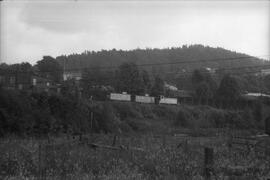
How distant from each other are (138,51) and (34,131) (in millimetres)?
43101

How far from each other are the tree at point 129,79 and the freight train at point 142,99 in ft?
8.36

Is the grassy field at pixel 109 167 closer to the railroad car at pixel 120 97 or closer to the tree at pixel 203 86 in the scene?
the railroad car at pixel 120 97

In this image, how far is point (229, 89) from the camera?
9188 centimetres

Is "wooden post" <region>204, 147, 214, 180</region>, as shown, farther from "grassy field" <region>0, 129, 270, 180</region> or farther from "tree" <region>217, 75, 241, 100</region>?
"tree" <region>217, 75, 241, 100</region>

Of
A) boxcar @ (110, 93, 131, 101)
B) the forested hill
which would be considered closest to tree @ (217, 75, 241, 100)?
the forested hill

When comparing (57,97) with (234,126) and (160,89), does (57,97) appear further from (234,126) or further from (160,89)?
(160,89)

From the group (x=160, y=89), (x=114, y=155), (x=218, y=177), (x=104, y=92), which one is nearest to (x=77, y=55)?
(x=104, y=92)

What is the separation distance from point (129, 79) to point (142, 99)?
4366 mm

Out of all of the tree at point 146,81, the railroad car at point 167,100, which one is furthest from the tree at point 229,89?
the tree at point 146,81

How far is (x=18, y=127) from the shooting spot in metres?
45.2

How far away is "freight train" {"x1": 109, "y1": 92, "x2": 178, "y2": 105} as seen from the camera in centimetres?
8212

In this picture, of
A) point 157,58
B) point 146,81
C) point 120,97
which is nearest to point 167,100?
point 146,81

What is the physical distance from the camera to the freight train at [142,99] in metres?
82.1

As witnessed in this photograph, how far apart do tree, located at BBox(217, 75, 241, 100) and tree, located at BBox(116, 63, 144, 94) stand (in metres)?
15.3
